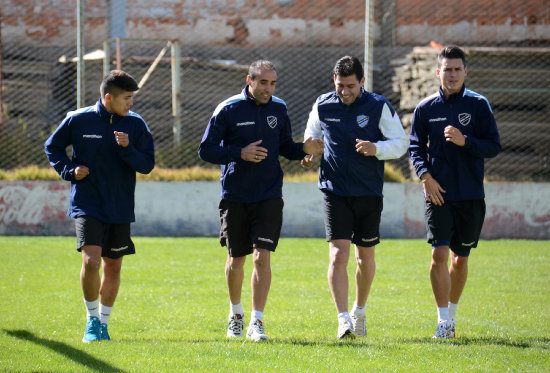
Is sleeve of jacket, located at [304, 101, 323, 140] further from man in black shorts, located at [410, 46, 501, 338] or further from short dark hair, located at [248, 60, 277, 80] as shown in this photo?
man in black shorts, located at [410, 46, 501, 338]

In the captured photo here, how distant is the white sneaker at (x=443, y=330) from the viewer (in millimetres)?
6457

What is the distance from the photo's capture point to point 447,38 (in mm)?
18969

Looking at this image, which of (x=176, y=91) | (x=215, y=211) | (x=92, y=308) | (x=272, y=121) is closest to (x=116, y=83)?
(x=272, y=121)

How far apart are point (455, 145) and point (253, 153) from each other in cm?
160

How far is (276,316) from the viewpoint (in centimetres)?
748

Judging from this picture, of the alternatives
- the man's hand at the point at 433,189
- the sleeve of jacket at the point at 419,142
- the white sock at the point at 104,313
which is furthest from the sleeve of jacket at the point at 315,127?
the white sock at the point at 104,313

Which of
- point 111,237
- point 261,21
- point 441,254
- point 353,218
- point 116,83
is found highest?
point 261,21

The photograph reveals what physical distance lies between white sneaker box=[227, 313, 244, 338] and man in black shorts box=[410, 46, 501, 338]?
151cm

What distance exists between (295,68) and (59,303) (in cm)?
1198

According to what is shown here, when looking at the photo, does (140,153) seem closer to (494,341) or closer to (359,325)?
(359,325)

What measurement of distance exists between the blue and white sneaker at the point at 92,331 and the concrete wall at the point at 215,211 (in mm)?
7590

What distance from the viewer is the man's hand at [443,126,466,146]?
252 inches

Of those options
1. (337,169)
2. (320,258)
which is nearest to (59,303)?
(337,169)

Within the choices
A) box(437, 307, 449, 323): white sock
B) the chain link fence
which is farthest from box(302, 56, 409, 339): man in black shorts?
the chain link fence
